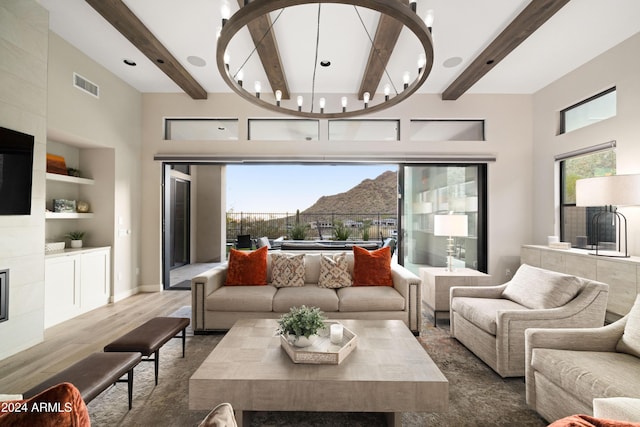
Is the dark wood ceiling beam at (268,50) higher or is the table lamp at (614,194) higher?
the dark wood ceiling beam at (268,50)

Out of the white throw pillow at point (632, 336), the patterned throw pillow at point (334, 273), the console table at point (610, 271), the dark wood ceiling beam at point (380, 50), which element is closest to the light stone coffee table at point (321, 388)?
the white throw pillow at point (632, 336)

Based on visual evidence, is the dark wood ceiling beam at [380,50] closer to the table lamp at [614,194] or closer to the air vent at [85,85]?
the table lamp at [614,194]

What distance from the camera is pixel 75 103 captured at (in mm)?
3561

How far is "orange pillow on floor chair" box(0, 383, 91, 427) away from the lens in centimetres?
51

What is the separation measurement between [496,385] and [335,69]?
3852 mm

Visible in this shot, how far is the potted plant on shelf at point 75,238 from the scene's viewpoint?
384 cm

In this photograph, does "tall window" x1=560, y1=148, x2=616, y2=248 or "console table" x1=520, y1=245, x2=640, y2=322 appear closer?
"console table" x1=520, y1=245, x2=640, y2=322

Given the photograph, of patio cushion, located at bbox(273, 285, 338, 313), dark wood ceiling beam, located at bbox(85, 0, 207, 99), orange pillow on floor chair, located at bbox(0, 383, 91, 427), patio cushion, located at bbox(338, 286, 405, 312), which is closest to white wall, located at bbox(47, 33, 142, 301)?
dark wood ceiling beam, located at bbox(85, 0, 207, 99)

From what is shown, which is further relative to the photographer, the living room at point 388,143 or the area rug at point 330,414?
the living room at point 388,143

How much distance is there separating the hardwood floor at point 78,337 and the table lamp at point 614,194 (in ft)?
16.2

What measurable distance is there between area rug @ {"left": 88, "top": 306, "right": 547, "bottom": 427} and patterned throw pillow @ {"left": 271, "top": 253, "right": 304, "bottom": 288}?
1.12m

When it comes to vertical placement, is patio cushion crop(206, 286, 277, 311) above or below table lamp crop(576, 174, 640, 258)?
below

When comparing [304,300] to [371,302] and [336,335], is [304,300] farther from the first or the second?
[336,335]

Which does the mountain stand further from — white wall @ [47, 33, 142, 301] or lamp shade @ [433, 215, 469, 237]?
lamp shade @ [433, 215, 469, 237]
